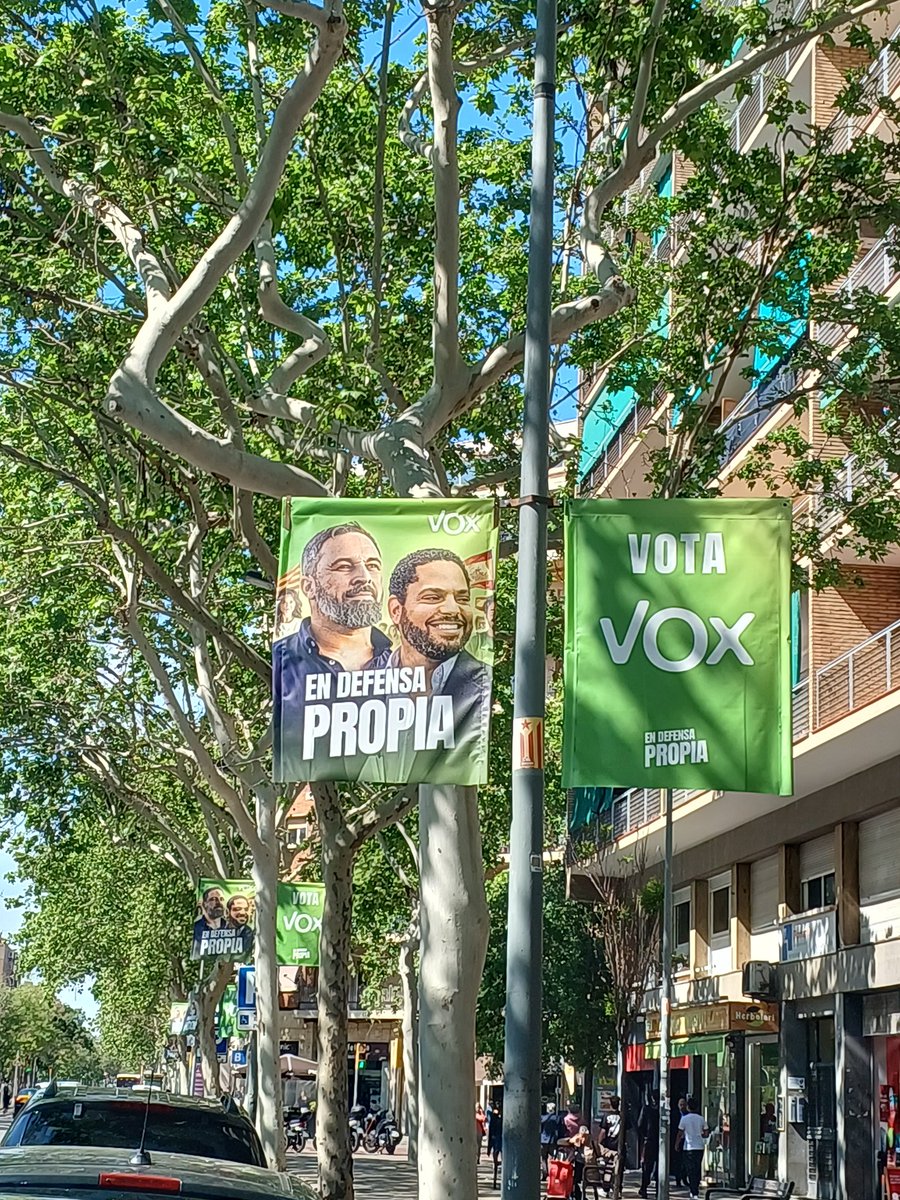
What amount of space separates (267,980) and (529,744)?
17.4 meters

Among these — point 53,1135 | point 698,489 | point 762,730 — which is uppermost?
point 698,489

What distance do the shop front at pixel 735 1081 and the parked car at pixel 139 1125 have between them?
2369 cm

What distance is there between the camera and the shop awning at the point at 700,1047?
1359 inches

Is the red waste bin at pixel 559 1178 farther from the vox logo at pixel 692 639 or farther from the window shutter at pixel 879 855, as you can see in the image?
the vox logo at pixel 692 639

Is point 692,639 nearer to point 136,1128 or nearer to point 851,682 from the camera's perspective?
point 136,1128

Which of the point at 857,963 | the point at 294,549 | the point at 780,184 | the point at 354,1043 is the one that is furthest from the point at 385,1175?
the point at 354,1043

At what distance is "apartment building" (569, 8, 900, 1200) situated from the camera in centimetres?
2561

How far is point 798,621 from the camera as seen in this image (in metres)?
29.9

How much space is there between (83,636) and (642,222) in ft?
42.1

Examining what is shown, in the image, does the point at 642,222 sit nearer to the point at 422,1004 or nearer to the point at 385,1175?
the point at 422,1004

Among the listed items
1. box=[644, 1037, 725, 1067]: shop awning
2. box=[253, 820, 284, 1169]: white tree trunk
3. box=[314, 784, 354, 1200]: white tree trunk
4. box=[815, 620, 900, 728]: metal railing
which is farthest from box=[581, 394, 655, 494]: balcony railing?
box=[314, 784, 354, 1200]: white tree trunk

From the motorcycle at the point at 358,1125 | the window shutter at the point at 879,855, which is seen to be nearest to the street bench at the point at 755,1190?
the window shutter at the point at 879,855

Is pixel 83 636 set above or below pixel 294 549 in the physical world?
above

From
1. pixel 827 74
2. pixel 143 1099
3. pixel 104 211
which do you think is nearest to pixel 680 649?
pixel 143 1099
